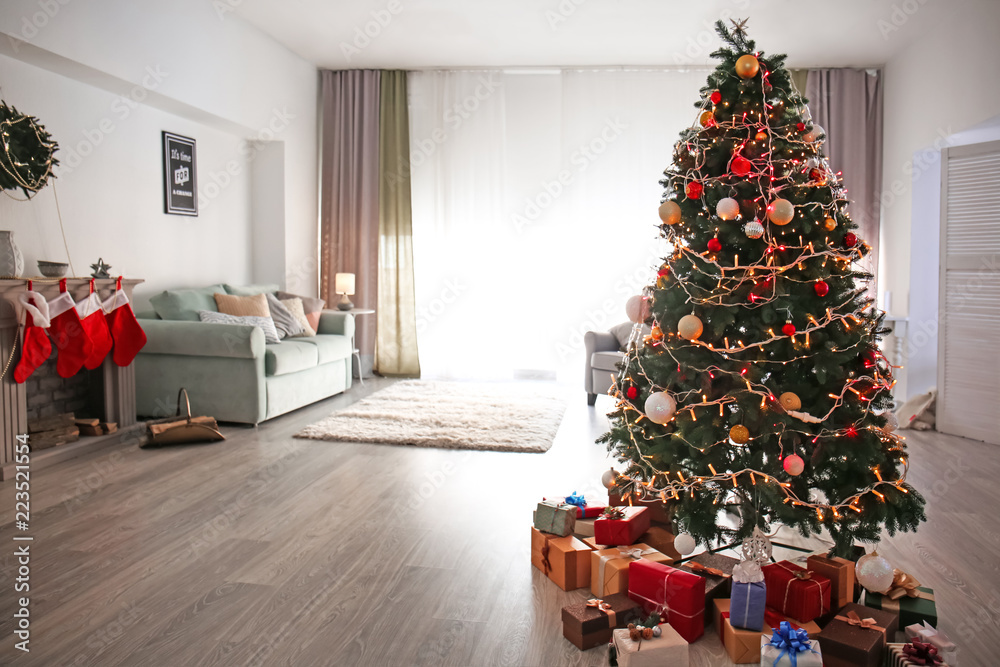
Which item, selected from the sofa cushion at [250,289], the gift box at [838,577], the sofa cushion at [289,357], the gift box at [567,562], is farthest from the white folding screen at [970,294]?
the sofa cushion at [250,289]

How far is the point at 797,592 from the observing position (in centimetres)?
191

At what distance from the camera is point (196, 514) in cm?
283

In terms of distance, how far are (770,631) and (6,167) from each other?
4.10 m

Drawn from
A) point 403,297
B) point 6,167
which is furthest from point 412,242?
point 6,167

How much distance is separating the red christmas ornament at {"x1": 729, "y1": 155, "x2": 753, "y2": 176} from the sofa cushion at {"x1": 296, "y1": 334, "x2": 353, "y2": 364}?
3.67 m

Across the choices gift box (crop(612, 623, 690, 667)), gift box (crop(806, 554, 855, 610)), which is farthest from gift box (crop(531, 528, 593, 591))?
gift box (crop(806, 554, 855, 610))

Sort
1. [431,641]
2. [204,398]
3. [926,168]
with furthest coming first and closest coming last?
[926,168]
[204,398]
[431,641]

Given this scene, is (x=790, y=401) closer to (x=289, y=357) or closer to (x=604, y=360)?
(x=604, y=360)

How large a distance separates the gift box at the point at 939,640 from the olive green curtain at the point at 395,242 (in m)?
5.29

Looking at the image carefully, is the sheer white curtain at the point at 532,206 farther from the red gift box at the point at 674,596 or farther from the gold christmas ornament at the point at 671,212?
the red gift box at the point at 674,596

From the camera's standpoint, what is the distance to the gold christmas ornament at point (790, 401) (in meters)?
2.03

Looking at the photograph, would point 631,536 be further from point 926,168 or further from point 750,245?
point 926,168

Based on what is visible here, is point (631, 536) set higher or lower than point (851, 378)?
lower

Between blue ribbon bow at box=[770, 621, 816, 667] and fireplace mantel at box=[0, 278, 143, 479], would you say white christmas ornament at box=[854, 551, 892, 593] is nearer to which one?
blue ribbon bow at box=[770, 621, 816, 667]
